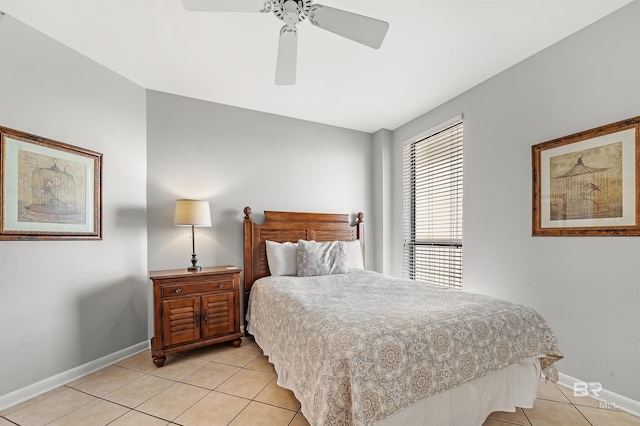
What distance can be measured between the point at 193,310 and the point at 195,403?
2.79ft

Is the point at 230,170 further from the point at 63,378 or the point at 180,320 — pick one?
the point at 63,378

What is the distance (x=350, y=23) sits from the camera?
1.59m

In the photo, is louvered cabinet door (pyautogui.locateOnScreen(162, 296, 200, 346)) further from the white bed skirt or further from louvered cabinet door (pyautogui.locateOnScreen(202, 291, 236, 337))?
the white bed skirt

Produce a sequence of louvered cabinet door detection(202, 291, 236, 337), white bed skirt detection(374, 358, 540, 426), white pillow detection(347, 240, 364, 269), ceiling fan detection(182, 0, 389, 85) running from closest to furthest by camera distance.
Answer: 1. white bed skirt detection(374, 358, 540, 426)
2. ceiling fan detection(182, 0, 389, 85)
3. louvered cabinet door detection(202, 291, 236, 337)
4. white pillow detection(347, 240, 364, 269)

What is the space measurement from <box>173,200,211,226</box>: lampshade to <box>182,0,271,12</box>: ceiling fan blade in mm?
1669

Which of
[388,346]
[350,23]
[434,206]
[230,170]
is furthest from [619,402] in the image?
[230,170]

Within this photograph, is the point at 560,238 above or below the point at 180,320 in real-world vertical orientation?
above

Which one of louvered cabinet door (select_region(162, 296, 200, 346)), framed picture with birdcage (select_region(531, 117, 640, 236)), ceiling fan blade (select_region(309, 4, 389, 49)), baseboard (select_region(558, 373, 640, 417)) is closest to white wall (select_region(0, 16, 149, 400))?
louvered cabinet door (select_region(162, 296, 200, 346))

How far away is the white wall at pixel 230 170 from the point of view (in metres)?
2.94

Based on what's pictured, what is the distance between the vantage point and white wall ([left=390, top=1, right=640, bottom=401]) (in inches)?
71.9

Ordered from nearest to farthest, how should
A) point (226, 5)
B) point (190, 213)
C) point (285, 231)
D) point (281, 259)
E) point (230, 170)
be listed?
point (226, 5) < point (190, 213) < point (281, 259) < point (230, 170) < point (285, 231)

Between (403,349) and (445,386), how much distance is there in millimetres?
339

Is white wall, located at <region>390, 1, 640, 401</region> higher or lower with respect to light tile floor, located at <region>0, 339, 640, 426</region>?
higher

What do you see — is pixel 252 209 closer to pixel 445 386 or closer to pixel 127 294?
pixel 127 294
